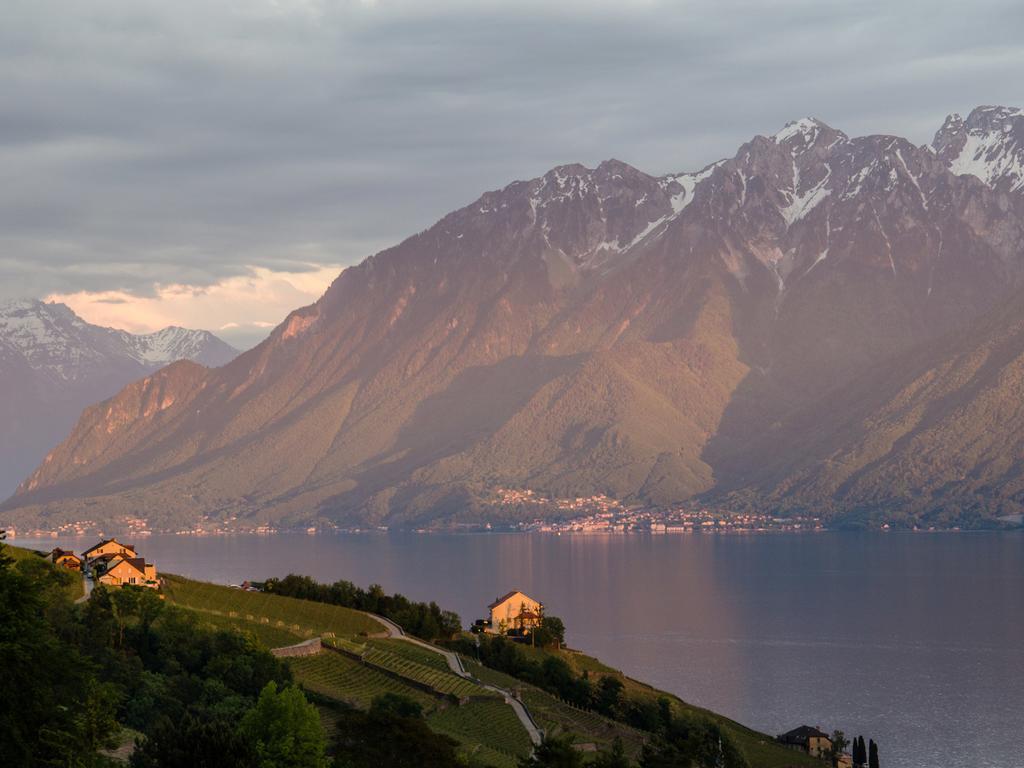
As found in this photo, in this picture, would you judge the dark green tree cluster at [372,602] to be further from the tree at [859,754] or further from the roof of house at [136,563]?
the tree at [859,754]

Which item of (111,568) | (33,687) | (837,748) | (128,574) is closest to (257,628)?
(128,574)

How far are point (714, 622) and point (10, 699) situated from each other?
138m

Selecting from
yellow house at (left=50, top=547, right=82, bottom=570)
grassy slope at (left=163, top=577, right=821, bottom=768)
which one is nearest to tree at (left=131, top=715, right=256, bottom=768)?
grassy slope at (left=163, top=577, right=821, bottom=768)

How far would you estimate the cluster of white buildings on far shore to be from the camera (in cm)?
9287

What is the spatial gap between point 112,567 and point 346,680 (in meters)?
26.5

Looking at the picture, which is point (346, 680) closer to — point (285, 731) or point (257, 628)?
point (257, 628)

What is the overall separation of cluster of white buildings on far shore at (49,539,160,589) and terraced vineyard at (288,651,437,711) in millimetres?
13937

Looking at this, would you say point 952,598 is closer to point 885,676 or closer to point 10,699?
point 885,676

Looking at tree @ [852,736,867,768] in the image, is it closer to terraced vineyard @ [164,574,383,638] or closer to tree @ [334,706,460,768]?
terraced vineyard @ [164,574,383,638]

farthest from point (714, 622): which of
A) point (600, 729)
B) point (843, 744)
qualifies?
point (600, 729)

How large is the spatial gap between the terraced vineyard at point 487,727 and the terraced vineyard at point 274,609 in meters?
14.1

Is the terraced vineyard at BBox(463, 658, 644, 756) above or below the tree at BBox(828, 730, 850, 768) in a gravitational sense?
above

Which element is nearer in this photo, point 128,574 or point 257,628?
point 257,628

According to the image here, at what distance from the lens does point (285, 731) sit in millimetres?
44031
